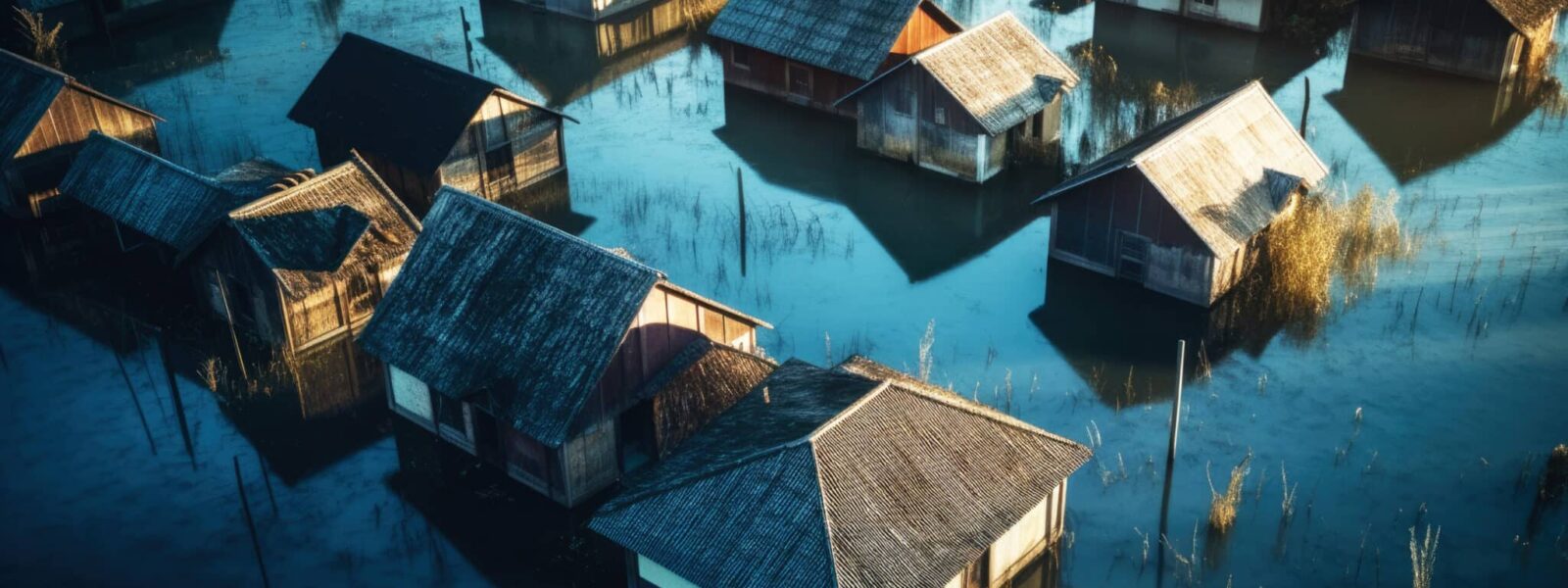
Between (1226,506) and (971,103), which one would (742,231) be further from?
(1226,506)

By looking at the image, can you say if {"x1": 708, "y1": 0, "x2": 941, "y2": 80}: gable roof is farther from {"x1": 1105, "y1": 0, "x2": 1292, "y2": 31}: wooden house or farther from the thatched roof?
the thatched roof

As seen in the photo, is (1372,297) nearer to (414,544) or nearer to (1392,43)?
(1392,43)

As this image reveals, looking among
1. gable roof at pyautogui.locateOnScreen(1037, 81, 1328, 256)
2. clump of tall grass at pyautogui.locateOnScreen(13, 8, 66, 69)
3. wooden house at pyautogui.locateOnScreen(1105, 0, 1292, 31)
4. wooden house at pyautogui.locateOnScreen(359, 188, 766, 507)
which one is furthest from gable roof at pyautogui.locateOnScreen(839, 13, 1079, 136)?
clump of tall grass at pyautogui.locateOnScreen(13, 8, 66, 69)

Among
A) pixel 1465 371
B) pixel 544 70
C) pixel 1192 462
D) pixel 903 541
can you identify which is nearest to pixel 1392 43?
pixel 1465 371

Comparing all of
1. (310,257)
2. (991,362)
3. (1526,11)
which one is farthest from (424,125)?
(1526,11)

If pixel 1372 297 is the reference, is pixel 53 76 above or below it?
above

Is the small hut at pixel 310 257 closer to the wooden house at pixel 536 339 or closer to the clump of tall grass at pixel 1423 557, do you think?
the wooden house at pixel 536 339

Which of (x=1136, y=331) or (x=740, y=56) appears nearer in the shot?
(x=1136, y=331)
